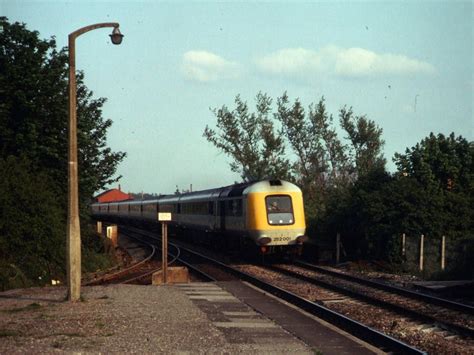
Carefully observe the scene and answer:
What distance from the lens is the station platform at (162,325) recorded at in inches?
399

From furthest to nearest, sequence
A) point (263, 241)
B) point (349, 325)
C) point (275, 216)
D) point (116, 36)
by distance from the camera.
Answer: point (275, 216)
point (263, 241)
point (116, 36)
point (349, 325)

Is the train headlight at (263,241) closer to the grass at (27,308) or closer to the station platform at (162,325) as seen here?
the station platform at (162,325)

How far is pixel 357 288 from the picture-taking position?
18578mm

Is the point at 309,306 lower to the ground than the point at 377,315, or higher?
higher

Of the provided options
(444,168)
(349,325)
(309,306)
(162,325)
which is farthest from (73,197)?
(444,168)

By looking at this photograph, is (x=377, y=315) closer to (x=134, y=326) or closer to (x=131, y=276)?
(x=134, y=326)

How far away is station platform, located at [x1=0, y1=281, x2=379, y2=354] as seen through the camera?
1014 cm

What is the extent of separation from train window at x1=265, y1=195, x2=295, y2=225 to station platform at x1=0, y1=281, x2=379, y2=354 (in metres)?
8.61

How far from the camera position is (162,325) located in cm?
1205

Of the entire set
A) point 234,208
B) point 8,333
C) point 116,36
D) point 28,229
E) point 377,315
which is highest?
point 116,36

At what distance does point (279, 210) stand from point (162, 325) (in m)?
14.4

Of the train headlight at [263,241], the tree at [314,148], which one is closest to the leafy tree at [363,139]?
the tree at [314,148]

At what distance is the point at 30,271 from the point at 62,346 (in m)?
12.5

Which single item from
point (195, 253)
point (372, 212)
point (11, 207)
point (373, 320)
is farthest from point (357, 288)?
point (195, 253)
